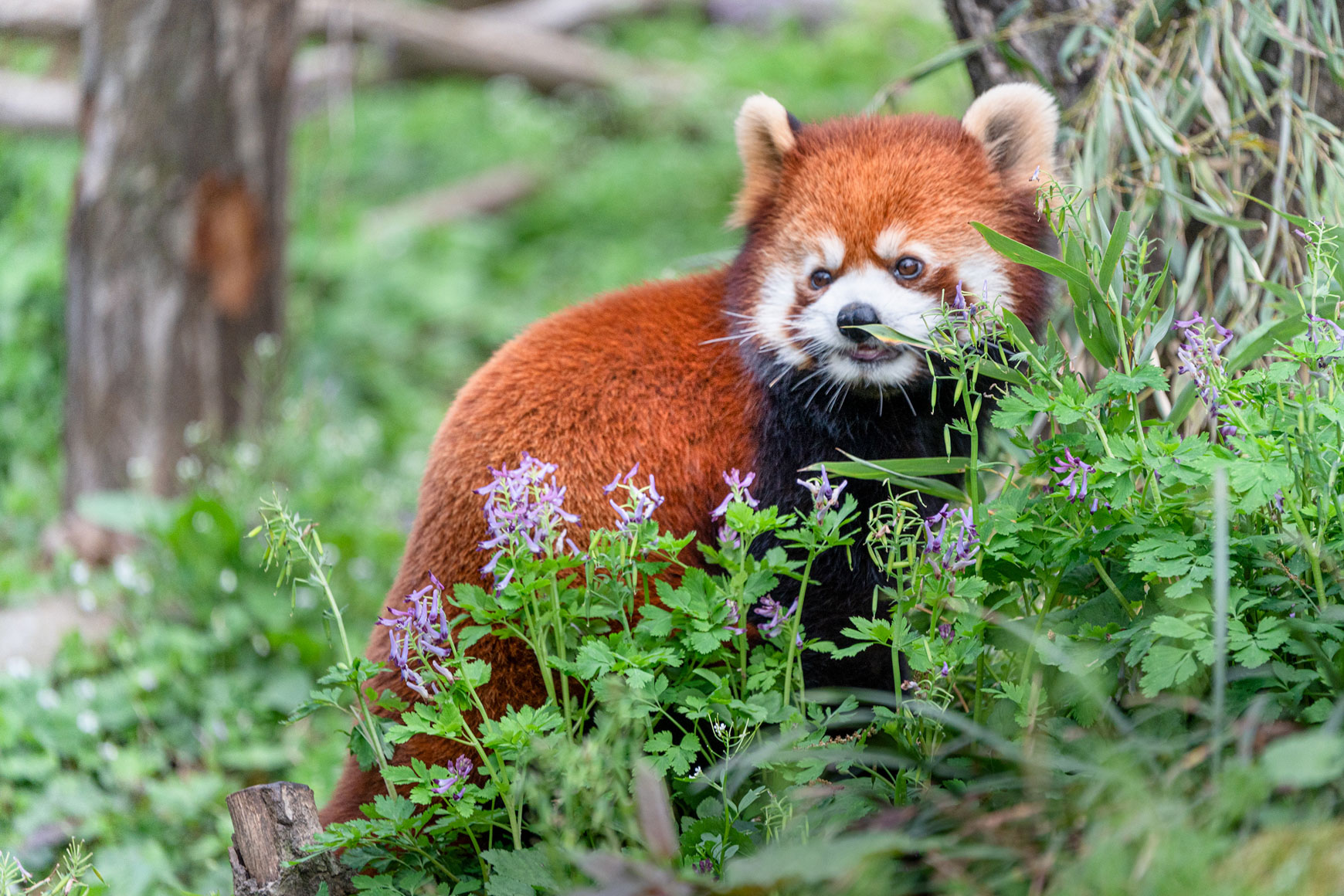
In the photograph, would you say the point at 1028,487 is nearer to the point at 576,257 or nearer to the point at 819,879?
the point at 819,879

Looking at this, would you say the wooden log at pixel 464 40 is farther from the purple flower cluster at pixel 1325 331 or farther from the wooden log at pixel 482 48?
the purple flower cluster at pixel 1325 331

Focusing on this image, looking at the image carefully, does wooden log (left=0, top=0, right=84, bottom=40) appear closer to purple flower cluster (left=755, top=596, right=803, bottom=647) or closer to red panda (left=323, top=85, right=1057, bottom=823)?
red panda (left=323, top=85, right=1057, bottom=823)

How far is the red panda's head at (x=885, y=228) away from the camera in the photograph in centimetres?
237

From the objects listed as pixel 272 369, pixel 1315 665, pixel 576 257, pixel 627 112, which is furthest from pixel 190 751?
pixel 627 112

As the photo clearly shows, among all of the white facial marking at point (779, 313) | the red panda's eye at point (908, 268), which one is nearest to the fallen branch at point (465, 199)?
the white facial marking at point (779, 313)

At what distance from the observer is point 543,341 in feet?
8.30

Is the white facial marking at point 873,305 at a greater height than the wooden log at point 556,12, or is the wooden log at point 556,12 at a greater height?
the wooden log at point 556,12

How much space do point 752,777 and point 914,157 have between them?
4.33 feet

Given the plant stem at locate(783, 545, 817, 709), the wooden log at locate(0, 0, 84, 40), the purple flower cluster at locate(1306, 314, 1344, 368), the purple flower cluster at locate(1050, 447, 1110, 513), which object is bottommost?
the plant stem at locate(783, 545, 817, 709)

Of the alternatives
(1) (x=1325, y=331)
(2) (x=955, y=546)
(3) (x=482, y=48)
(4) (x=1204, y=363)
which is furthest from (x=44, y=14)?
(1) (x=1325, y=331)

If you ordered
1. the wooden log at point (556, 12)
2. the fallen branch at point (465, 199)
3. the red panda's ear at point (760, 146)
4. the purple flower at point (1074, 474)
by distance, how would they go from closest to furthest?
the purple flower at point (1074, 474)
the red panda's ear at point (760, 146)
the fallen branch at point (465, 199)
the wooden log at point (556, 12)

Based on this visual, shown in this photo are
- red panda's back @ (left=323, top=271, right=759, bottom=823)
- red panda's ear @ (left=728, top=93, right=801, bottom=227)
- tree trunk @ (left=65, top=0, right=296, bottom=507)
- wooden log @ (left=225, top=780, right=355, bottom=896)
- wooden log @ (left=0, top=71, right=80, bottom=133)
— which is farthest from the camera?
wooden log @ (left=0, top=71, right=80, bottom=133)

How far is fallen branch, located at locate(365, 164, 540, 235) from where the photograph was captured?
794cm

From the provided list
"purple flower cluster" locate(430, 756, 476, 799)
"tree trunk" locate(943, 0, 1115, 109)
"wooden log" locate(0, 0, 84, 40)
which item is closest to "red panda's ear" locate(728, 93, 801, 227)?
"tree trunk" locate(943, 0, 1115, 109)
